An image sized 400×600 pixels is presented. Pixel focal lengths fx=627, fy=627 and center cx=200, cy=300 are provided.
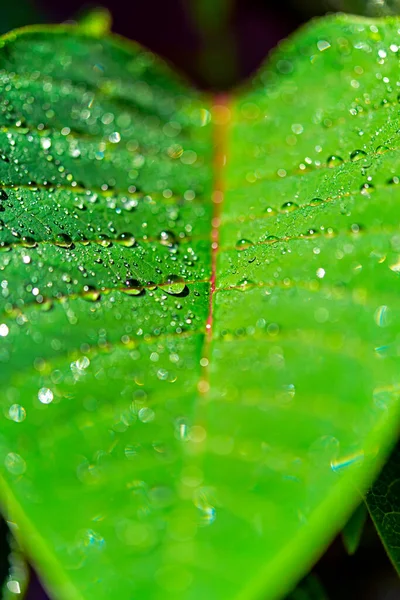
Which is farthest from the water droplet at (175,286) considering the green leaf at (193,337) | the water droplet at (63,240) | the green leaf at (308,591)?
the green leaf at (308,591)

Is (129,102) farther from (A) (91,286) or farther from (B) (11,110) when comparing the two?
(A) (91,286)

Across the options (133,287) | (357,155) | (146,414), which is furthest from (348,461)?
(357,155)

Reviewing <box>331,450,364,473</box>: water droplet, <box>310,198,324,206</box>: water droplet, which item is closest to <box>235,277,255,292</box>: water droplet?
<box>310,198,324,206</box>: water droplet

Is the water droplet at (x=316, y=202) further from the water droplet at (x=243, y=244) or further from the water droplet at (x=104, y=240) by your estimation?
the water droplet at (x=104, y=240)

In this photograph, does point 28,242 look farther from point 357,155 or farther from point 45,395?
point 357,155

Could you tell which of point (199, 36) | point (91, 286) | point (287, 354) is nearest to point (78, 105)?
point (91, 286)

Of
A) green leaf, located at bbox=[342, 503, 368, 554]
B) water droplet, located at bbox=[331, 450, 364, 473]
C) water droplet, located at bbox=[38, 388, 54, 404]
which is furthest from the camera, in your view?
green leaf, located at bbox=[342, 503, 368, 554]

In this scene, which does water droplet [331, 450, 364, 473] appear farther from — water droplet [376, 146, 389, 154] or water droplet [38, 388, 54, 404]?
water droplet [376, 146, 389, 154]
